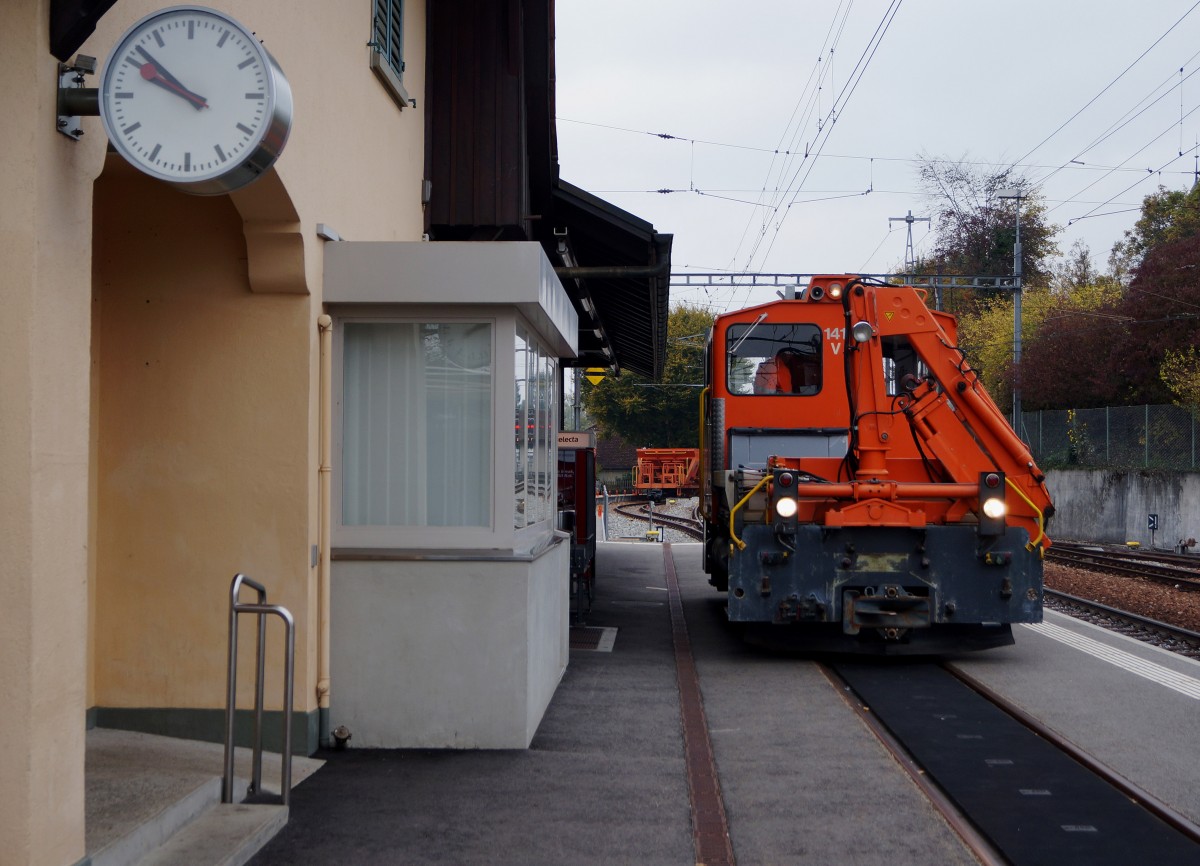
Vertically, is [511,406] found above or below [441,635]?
above

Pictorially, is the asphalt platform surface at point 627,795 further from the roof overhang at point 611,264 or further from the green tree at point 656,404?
the green tree at point 656,404

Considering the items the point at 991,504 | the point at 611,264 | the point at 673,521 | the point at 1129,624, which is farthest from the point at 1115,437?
the point at 991,504

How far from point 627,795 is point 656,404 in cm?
5268

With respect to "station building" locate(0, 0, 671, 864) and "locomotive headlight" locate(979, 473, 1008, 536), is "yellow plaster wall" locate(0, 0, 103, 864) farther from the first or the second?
"locomotive headlight" locate(979, 473, 1008, 536)

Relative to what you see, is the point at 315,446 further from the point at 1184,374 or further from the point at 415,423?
the point at 1184,374

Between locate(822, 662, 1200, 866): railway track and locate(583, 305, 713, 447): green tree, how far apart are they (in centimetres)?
4902

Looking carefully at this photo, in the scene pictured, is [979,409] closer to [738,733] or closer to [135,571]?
[738,733]

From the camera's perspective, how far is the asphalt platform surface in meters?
5.21

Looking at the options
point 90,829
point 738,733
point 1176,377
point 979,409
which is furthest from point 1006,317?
point 90,829

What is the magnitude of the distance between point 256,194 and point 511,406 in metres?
1.92

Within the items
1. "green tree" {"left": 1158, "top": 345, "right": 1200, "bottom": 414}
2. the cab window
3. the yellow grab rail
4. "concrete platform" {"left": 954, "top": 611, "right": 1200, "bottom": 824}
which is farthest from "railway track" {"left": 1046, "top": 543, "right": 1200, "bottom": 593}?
the yellow grab rail

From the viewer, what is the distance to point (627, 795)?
605 cm

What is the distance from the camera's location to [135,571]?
21.6ft

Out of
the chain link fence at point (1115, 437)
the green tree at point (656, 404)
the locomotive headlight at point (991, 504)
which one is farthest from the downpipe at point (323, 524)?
the green tree at point (656, 404)
